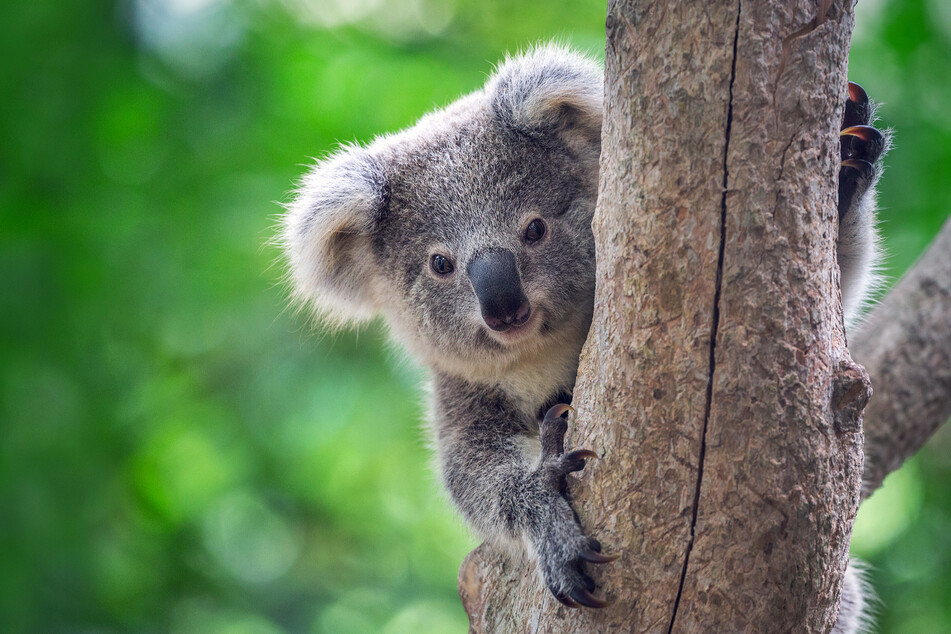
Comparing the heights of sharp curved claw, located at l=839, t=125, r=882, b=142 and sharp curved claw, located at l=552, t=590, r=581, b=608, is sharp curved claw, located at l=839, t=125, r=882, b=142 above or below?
above

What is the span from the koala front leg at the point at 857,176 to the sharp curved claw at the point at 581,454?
102 centimetres

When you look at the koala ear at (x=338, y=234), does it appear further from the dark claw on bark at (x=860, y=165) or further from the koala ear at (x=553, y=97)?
the dark claw on bark at (x=860, y=165)

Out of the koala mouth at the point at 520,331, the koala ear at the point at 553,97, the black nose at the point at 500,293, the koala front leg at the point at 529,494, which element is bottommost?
the koala front leg at the point at 529,494

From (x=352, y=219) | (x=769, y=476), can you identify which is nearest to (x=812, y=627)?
(x=769, y=476)

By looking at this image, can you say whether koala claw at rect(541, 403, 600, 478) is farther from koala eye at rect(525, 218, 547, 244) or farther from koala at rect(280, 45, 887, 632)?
koala eye at rect(525, 218, 547, 244)

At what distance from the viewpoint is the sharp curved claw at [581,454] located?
1.82 meters

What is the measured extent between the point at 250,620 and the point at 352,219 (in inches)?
110

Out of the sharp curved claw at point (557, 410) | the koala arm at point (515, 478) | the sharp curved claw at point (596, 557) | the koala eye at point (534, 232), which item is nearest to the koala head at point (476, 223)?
the koala eye at point (534, 232)

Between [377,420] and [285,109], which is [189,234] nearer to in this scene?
[285,109]

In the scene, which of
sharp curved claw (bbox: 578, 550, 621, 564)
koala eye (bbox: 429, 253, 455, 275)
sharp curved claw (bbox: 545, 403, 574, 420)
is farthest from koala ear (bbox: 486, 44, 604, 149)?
sharp curved claw (bbox: 578, 550, 621, 564)

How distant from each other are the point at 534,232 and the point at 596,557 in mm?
1021

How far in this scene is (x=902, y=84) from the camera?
4156mm

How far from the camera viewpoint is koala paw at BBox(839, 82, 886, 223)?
83.5 inches

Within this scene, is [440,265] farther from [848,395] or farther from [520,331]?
[848,395]
